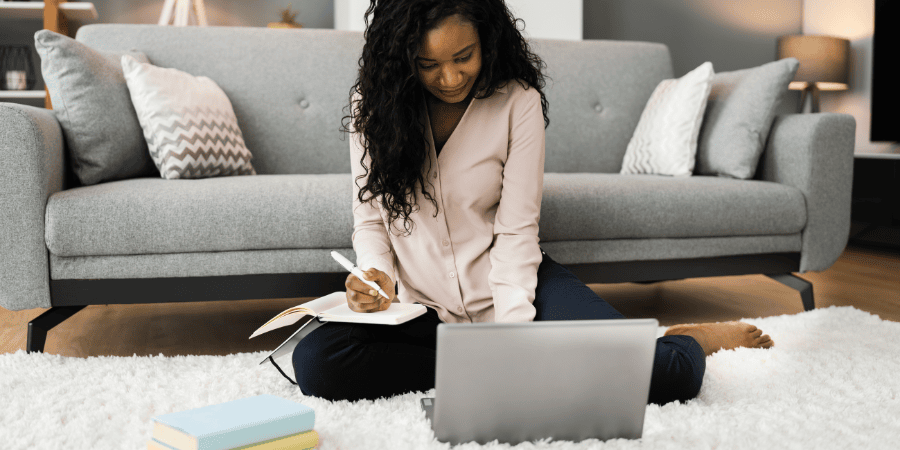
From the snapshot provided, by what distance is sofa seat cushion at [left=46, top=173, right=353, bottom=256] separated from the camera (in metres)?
1.39

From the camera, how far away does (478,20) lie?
1.08 m

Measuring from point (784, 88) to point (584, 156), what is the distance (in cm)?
66

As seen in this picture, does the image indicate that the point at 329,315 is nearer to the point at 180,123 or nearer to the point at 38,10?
the point at 180,123

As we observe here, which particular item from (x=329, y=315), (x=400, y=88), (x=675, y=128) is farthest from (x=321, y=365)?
(x=675, y=128)

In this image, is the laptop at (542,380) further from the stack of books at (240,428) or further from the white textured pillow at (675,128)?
the white textured pillow at (675,128)

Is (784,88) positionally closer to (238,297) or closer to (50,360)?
(238,297)

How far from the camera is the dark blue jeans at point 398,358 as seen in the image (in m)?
1.05

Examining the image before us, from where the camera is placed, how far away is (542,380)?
2.61ft

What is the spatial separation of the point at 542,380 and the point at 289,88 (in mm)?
1564

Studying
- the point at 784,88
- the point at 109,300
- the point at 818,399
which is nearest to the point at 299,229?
the point at 109,300

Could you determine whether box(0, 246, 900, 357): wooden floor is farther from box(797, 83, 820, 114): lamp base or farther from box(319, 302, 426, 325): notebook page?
box(797, 83, 820, 114): lamp base

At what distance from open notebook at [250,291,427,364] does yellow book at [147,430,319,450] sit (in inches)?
7.6

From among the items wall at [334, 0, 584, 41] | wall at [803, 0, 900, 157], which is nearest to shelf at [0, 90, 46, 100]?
wall at [334, 0, 584, 41]

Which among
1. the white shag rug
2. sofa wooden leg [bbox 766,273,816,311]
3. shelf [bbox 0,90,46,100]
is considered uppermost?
shelf [bbox 0,90,46,100]
